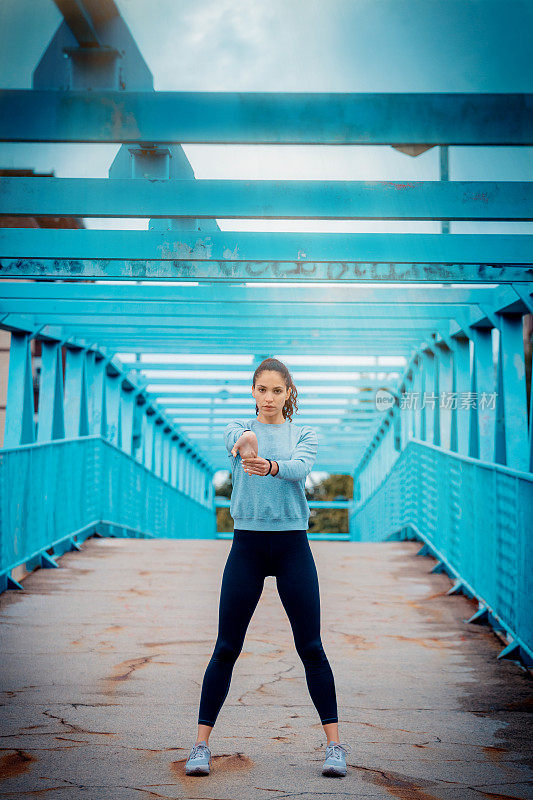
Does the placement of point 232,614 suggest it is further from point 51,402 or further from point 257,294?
point 51,402

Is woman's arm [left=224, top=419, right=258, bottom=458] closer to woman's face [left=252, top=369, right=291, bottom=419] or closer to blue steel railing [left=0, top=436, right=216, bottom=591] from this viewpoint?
woman's face [left=252, top=369, right=291, bottom=419]

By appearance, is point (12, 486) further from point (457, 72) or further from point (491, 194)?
point (457, 72)

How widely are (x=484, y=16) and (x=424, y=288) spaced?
5.84m

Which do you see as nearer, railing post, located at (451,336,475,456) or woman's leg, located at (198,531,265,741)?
woman's leg, located at (198,531,265,741)

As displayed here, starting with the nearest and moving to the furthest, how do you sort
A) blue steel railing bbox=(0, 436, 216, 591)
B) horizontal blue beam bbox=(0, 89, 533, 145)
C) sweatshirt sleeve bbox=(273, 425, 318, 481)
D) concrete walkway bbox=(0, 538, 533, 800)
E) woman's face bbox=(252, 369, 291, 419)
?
sweatshirt sleeve bbox=(273, 425, 318, 481), concrete walkway bbox=(0, 538, 533, 800), woman's face bbox=(252, 369, 291, 419), horizontal blue beam bbox=(0, 89, 533, 145), blue steel railing bbox=(0, 436, 216, 591)

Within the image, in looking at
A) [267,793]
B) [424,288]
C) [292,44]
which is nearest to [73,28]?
[292,44]

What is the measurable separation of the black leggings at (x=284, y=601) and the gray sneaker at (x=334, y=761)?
0.12 metres

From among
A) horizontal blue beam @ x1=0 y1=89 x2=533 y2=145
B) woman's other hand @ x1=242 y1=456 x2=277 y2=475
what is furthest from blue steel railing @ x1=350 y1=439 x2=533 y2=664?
woman's other hand @ x1=242 y1=456 x2=277 y2=475

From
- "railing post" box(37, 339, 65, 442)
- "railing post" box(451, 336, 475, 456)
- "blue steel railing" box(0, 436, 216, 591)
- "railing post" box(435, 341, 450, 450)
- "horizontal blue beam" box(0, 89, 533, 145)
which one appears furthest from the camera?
"railing post" box(37, 339, 65, 442)

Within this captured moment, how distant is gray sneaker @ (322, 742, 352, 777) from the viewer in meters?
3.40

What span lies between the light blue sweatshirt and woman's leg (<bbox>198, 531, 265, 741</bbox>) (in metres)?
0.08

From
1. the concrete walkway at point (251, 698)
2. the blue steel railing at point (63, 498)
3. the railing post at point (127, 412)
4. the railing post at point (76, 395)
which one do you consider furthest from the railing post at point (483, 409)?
the railing post at point (127, 412)

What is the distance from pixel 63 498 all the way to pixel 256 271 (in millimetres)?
4266

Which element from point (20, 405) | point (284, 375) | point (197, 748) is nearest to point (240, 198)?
point (284, 375)
